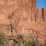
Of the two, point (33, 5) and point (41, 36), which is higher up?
point (33, 5)

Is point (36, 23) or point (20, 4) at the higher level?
point (20, 4)

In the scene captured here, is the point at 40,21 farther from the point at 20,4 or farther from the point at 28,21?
the point at 20,4

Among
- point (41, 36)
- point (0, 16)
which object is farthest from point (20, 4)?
point (41, 36)

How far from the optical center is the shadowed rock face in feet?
103

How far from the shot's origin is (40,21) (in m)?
32.5

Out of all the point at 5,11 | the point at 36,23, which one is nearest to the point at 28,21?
the point at 36,23

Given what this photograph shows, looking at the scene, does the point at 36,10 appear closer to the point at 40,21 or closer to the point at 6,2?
the point at 40,21

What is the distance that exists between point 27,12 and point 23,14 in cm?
70

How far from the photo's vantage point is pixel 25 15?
1289 inches

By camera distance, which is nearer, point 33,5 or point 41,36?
point 41,36

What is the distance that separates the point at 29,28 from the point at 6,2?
5291 mm

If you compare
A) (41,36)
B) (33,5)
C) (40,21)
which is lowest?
(41,36)

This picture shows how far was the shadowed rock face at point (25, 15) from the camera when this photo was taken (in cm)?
3139

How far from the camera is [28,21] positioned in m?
32.2
